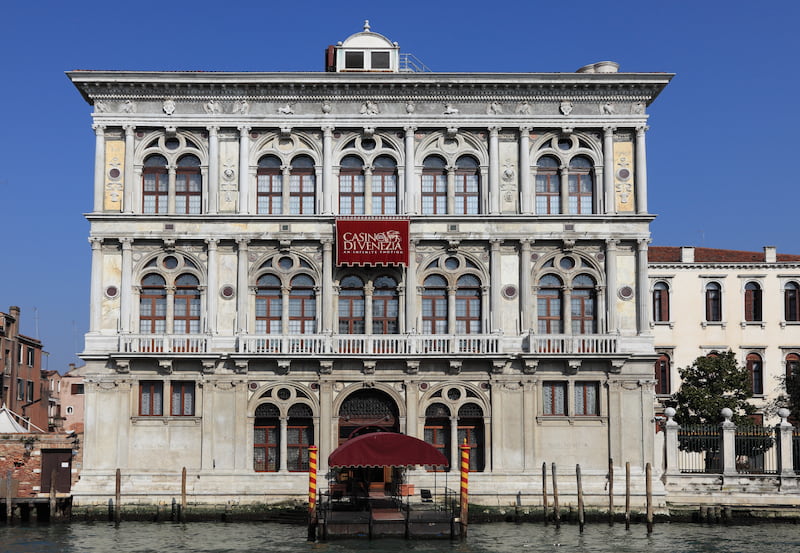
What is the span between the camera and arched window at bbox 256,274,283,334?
1506 inches

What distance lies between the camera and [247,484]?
121ft

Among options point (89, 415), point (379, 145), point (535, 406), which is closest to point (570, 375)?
point (535, 406)

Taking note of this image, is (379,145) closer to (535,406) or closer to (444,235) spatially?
(444,235)

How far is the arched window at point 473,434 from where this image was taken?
37.8 metres

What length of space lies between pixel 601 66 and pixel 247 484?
19.2 metres

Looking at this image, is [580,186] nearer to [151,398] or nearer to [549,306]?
[549,306]

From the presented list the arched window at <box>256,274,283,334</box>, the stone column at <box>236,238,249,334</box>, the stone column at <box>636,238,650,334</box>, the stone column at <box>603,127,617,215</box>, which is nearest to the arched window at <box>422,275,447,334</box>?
the arched window at <box>256,274,283,334</box>

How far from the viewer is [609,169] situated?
38531mm

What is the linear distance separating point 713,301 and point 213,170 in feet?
87.3

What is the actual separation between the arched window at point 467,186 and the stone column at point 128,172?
36.9 ft

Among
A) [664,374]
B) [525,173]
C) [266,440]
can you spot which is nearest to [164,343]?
[266,440]

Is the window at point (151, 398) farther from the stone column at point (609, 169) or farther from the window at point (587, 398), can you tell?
the stone column at point (609, 169)

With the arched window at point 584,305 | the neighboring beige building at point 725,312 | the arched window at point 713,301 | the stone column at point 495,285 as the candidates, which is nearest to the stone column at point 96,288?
the stone column at point 495,285

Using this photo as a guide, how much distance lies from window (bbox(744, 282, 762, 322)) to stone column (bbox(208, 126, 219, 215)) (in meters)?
27.4
